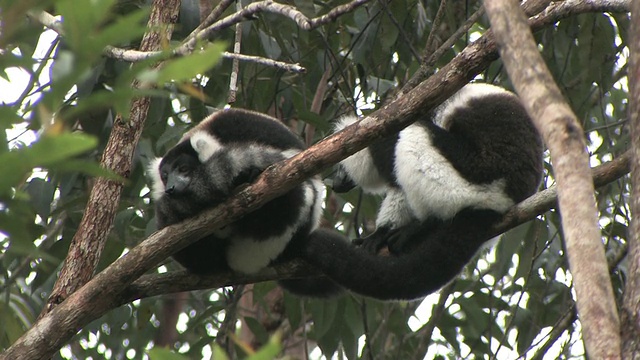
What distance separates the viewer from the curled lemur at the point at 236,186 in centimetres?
444

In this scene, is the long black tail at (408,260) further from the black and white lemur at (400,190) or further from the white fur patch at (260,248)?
the white fur patch at (260,248)


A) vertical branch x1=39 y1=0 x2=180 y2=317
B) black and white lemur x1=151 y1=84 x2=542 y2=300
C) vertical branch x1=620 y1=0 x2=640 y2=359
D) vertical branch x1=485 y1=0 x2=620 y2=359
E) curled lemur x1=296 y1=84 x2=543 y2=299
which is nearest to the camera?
vertical branch x1=485 y1=0 x2=620 y2=359

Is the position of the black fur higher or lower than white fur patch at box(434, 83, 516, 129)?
lower

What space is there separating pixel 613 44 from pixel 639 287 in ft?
15.3

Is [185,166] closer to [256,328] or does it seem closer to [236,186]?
[236,186]

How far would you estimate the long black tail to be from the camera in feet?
14.9

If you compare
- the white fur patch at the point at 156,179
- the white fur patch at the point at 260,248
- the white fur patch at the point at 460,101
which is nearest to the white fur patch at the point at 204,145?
the white fur patch at the point at 156,179

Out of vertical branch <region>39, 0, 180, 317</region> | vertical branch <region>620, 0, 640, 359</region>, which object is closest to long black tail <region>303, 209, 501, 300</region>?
vertical branch <region>39, 0, 180, 317</region>

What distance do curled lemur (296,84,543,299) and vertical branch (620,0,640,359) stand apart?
2146mm

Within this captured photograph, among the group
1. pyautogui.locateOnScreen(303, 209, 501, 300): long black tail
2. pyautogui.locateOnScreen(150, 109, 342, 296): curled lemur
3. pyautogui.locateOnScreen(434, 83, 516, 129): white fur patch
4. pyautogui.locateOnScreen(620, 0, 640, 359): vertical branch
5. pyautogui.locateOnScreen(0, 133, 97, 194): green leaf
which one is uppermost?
pyautogui.locateOnScreen(434, 83, 516, 129): white fur patch

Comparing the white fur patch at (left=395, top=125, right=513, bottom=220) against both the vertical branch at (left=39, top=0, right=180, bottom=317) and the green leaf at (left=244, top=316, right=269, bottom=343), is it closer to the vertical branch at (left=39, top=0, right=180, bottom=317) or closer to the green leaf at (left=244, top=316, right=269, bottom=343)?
the vertical branch at (left=39, top=0, right=180, bottom=317)

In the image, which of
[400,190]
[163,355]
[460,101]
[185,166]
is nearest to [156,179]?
[185,166]

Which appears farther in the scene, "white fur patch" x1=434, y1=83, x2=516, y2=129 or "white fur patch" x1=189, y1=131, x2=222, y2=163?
"white fur patch" x1=434, y1=83, x2=516, y2=129

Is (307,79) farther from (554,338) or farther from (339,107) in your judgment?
(554,338)
